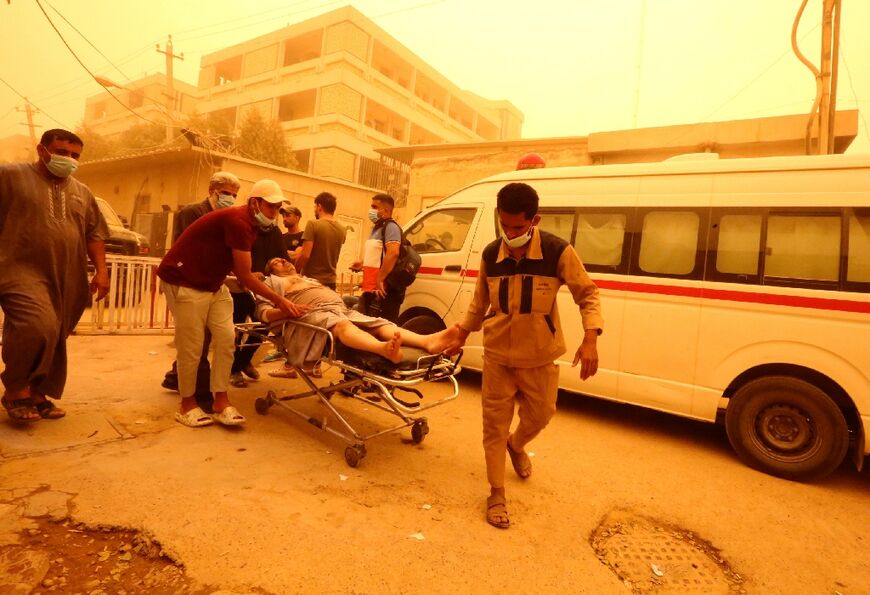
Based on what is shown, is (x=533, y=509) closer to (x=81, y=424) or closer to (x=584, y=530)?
(x=584, y=530)

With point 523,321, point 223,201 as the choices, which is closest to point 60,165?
point 223,201

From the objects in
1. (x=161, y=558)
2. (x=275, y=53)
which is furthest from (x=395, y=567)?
(x=275, y=53)

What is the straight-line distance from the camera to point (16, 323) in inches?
129

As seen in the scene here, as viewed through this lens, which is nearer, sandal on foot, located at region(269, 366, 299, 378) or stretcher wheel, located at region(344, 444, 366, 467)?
stretcher wheel, located at region(344, 444, 366, 467)

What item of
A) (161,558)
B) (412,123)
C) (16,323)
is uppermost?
(412,123)

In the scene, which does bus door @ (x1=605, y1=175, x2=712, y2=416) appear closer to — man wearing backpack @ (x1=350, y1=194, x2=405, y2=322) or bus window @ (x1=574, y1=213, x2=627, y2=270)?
bus window @ (x1=574, y1=213, x2=627, y2=270)

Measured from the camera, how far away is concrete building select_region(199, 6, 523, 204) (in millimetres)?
28844

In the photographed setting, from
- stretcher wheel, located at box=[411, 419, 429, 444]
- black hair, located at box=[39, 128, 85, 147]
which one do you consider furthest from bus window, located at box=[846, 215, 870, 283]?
black hair, located at box=[39, 128, 85, 147]

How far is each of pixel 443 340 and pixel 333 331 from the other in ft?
2.79

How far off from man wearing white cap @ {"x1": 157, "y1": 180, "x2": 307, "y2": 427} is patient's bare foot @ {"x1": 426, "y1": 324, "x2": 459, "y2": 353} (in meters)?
1.08

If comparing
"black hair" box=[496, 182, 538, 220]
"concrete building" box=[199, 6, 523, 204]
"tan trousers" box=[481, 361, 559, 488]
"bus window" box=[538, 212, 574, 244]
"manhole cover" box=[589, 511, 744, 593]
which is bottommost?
"manhole cover" box=[589, 511, 744, 593]

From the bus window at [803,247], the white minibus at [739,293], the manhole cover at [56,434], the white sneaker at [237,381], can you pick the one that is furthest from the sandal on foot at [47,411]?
the bus window at [803,247]

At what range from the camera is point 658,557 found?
2598mm

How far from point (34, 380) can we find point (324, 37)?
31.7 meters
